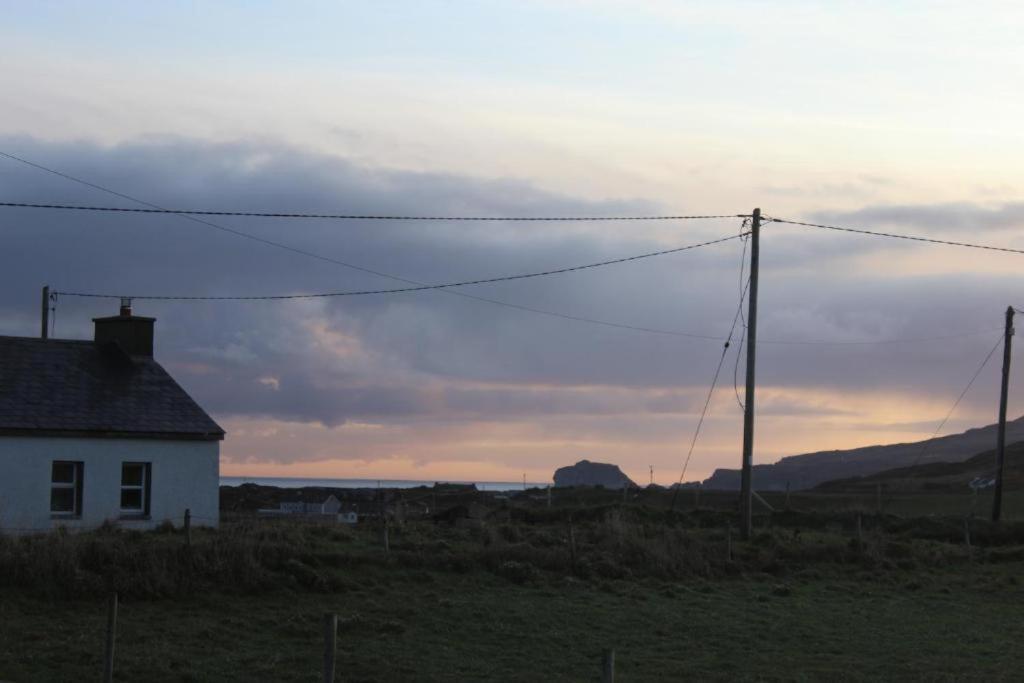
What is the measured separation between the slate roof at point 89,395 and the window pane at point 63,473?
0.90 m

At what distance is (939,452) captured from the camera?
164 meters

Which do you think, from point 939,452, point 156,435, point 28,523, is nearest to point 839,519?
point 156,435

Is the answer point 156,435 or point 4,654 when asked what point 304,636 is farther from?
point 156,435

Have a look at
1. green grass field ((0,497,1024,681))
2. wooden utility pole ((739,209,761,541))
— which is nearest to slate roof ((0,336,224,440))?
green grass field ((0,497,1024,681))

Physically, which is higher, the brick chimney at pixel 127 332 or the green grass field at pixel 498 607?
the brick chimney at pixel 127 332

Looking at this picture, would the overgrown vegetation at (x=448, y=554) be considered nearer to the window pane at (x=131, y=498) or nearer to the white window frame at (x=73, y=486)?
the white window frame at (x=73, y=486)

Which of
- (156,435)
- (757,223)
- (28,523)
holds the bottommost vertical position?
(28,523)

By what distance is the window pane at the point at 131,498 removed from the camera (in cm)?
3075

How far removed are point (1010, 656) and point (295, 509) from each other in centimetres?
3738

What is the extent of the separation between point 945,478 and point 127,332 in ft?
213

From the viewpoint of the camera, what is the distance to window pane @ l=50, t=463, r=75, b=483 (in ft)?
97.5

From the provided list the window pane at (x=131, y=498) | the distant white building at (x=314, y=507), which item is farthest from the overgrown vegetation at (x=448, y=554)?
the distant white building at (x=314, y=507)

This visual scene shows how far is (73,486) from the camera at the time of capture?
29891 millimetres

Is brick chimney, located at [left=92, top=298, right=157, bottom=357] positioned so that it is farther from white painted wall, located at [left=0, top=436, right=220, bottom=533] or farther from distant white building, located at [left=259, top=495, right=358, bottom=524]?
distant white building, located at [left=259, top=495, right=358, bottom=524]
